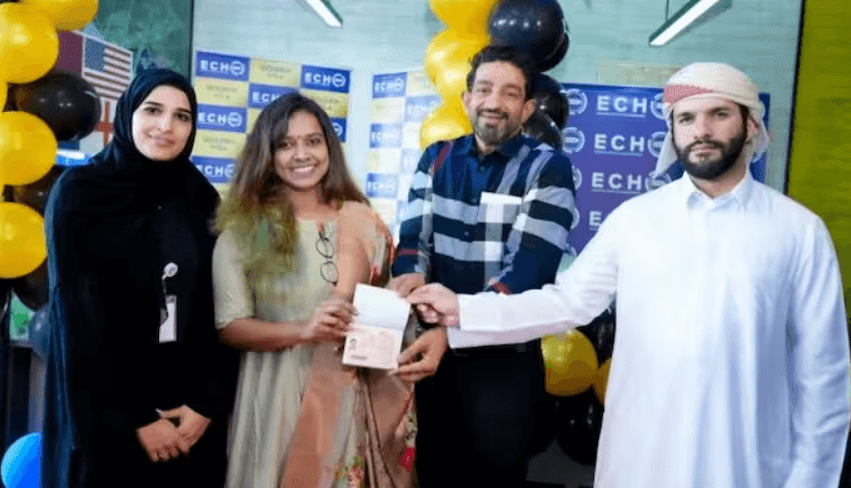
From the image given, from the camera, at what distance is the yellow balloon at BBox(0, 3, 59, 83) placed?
11.5 ft

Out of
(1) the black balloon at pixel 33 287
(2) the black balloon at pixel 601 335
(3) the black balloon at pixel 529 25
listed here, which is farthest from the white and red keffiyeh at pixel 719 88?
(1) the black balloon at pixel 33 287

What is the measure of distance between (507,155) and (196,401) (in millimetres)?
1151

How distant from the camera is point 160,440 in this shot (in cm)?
231

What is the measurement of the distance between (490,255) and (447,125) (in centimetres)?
198

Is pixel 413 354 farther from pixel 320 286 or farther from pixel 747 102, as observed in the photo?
pixel 747 102

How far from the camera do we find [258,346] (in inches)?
91.0

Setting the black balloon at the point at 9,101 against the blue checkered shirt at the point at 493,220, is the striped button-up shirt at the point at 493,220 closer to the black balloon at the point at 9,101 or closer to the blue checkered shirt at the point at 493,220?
the blue checkered shirt at the point at 493,220

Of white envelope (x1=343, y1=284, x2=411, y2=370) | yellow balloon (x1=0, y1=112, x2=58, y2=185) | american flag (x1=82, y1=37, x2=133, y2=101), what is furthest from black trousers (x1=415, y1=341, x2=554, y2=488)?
american flag (x1=82, y1=37, x2=133, y2=101)

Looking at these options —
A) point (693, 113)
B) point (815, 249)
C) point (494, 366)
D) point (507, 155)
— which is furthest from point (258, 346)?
point (815, 249)

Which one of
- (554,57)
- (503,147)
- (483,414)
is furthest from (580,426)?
(503,147)

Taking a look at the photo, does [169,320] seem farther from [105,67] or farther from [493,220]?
[105,67]

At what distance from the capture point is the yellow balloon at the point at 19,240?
356 centimetres

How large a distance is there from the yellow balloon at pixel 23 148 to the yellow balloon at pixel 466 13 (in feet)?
6.53

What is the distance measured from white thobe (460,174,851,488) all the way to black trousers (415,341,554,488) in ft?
0.97
